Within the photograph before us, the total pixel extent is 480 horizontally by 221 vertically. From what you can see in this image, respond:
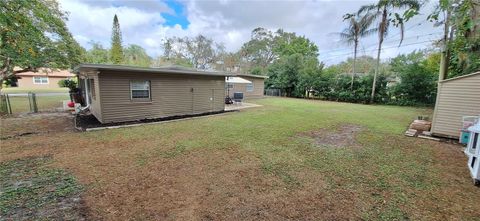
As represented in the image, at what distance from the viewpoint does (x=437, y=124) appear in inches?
255

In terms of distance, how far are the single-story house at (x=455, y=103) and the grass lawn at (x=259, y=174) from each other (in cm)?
98

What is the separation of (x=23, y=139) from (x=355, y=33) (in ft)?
67.6

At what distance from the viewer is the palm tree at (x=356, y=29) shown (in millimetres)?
15433

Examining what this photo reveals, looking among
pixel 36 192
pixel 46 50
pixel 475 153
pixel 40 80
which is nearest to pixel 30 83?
pixel 40 80

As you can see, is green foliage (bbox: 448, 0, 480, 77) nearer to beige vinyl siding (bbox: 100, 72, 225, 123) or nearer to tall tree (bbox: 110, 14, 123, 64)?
beige vinyl siding (bbox: 100, 72, 225, 123)

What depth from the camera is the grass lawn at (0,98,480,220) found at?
2688mm

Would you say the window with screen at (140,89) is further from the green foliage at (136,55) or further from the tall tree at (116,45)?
the green foliage at (136,55)

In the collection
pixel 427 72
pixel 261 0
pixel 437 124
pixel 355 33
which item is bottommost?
pixel 437 124

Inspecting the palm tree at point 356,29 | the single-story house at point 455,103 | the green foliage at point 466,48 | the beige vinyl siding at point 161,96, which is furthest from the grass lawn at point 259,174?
the palm tree at point 356,29

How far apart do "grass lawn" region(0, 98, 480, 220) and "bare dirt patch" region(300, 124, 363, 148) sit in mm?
59

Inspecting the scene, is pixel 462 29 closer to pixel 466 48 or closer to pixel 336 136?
pixel 336 136

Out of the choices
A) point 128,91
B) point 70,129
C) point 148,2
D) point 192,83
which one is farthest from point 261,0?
point 70,129

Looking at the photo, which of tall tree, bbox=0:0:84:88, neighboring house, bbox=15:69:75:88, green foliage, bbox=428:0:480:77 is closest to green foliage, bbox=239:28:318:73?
tall tree, bbox=0:0:84:88

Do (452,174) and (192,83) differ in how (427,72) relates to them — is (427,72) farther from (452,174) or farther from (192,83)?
(192,83)
